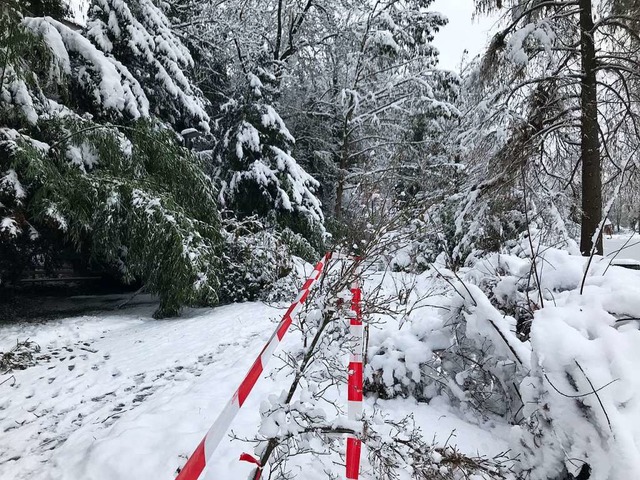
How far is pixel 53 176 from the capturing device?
18.3ft

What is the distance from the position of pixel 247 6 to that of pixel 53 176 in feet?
30.3

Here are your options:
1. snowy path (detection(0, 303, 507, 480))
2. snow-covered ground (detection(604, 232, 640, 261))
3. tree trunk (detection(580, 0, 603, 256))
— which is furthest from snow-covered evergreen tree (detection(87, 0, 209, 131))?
snow-covered ground (detection(604, 232, 640, 261))

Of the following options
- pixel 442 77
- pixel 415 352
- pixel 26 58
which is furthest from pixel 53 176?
pixel 442 77

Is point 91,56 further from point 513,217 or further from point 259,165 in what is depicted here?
point 513,217

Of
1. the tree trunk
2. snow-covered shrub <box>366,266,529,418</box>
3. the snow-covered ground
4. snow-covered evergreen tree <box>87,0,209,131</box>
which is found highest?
snow-covered evergreen tree <box>87,0,209,131</box>

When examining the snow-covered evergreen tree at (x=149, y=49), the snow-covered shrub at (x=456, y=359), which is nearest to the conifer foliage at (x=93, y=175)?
the snow-covered evergreen tree at (x=149, y=49)

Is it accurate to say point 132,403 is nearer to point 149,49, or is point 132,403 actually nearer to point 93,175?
point 93,175

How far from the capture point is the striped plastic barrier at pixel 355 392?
1.75 m

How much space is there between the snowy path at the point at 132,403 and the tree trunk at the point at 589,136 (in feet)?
14.2

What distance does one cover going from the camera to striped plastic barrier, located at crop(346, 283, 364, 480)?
68.7 inches

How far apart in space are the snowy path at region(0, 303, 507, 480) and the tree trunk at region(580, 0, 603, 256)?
14.2ft

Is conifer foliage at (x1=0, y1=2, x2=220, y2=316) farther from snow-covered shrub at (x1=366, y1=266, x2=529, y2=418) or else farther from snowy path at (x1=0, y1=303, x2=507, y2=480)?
snow-covered shrub at (x1=366, y1=266, x2=529, y2=418)

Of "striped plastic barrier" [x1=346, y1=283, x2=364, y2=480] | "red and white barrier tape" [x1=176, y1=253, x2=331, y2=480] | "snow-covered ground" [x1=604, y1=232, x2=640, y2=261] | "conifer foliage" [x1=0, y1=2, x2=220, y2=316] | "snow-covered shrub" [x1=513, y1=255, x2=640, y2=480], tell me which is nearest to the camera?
"red and white barrier tape" [x1=176, y1=253, x2=331, y2=480]

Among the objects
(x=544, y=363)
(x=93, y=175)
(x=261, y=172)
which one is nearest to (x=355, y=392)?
(x=544, y=363)
